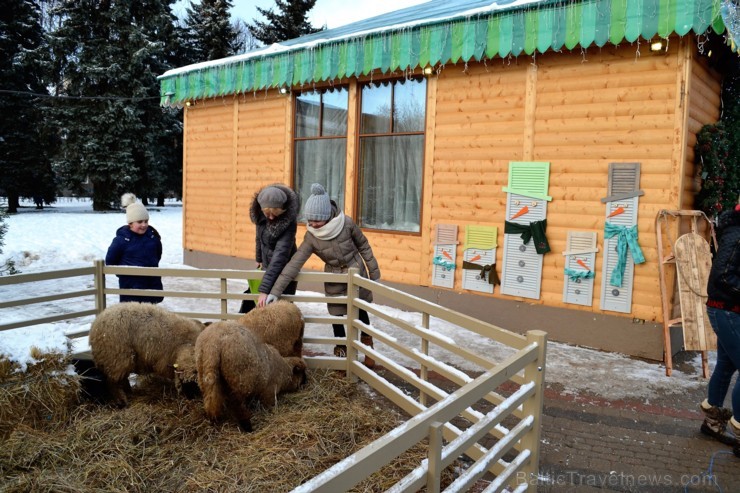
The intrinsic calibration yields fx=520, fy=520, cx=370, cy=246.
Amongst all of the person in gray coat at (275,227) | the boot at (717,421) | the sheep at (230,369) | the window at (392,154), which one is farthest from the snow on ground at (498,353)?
the person in gray coat at (275,227)

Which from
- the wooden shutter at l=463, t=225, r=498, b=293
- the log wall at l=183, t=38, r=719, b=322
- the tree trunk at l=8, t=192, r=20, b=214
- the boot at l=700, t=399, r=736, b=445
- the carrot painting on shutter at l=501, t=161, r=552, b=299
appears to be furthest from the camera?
the tree trunk at l=8, t=192, r=20, b=214

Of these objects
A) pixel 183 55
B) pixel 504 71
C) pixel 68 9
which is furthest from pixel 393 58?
pixel 183 55

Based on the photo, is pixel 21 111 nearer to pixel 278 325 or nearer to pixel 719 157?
pixel 278 325

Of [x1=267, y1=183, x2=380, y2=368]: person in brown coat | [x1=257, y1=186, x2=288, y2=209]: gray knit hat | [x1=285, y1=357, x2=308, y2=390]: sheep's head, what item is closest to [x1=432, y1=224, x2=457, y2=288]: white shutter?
[x1=267, y1=183, x2=380, y2=368]: person in brown coat

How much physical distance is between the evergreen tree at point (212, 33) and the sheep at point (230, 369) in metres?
32.1

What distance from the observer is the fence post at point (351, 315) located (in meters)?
4.95

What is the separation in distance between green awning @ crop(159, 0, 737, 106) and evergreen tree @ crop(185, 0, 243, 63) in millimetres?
24953

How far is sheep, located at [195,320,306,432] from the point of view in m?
3.54

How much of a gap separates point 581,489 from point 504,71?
5.58 metres

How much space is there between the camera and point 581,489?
11.1 feet

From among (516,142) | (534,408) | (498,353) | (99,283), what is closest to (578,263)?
(498,353)

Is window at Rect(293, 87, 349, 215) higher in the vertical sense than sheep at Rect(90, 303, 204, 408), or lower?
higher

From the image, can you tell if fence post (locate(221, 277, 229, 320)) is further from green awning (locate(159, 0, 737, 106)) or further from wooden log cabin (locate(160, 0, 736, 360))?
green awning (locate(159, 0, 737, 106))

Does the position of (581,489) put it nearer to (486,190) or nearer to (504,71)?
(486,190)
